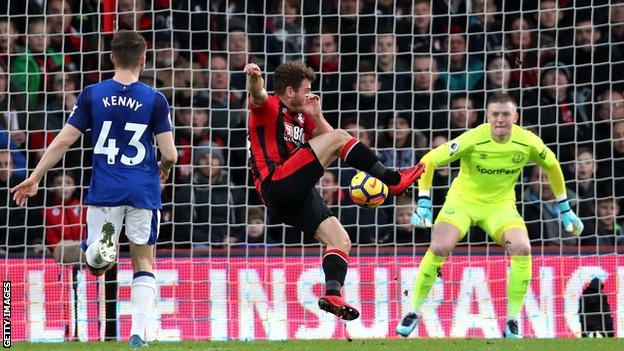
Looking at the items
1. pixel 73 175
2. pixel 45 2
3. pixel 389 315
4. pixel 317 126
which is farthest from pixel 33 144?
pixel 317 126

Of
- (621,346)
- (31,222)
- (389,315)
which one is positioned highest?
(31,222)

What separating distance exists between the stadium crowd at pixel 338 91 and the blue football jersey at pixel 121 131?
3.62m

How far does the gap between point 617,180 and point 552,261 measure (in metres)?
1.85

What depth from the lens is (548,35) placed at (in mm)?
13086

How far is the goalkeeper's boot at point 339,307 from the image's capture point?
26.3ft

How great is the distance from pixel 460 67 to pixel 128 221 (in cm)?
586

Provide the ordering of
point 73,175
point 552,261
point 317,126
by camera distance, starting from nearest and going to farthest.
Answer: point 317,126
point 552,261
point 73,175

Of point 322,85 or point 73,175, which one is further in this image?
point 322,85

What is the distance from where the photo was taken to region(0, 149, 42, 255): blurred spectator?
11.7 metres

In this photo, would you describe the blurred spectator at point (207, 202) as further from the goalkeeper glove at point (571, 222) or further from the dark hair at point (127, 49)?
Result: the dark hair at point (127, 49)

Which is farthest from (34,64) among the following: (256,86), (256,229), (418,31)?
(256,86)

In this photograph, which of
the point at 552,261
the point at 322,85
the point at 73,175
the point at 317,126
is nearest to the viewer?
the point at 317,126

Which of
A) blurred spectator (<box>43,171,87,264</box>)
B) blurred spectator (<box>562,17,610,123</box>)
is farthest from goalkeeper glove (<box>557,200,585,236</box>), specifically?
blurred spectator (<box>43,171,87,264</box>)

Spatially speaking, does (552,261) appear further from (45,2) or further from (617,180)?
(45,2)
